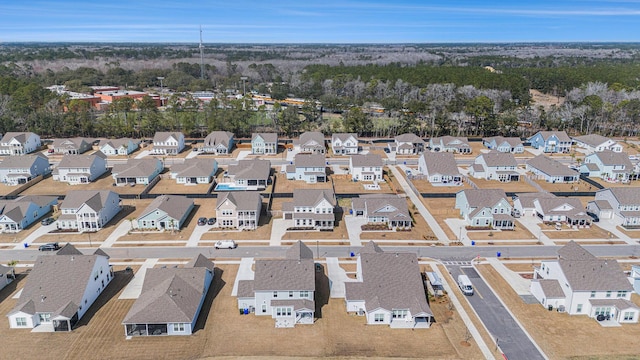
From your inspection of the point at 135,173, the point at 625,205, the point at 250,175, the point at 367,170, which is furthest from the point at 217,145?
the point at 625,205

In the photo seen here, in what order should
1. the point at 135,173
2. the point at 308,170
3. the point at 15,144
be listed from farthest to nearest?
the point at 15,144 → the point at 308,170 → the point at 135,173

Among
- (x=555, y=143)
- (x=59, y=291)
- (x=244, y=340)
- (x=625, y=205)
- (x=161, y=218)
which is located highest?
(x=555, y=143)

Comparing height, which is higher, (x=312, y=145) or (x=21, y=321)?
(x=312, y=145)

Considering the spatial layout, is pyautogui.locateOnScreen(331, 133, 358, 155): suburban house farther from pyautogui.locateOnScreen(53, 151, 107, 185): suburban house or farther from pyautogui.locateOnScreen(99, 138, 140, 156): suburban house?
pyautogui.locateOnScreen(53, 151, 107, 185): suburban house

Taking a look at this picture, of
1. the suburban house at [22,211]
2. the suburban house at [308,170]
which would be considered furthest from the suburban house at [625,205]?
the suburban house at [22,211]

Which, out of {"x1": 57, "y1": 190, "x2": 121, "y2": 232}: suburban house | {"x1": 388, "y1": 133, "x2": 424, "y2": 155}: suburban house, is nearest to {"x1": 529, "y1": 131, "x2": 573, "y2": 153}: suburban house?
{"x1": 388, "y1": 133, "x2": 424, "y2": 155}: suburban house

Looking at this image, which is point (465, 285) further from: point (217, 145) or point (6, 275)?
point (217, 145)
